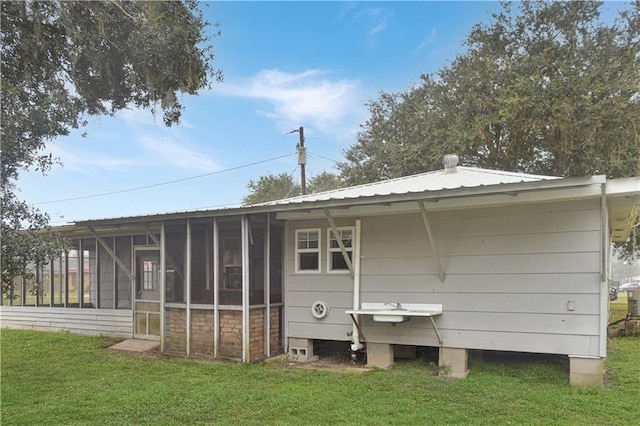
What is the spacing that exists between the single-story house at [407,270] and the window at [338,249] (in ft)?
0.07

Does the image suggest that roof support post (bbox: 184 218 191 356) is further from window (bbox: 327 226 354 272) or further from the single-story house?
window (bbox: 327 226 354 272)

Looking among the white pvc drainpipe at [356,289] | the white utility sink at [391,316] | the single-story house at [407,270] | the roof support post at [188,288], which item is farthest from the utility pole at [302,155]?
the white utility sink at [391,316]

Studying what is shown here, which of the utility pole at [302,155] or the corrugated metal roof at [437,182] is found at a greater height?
the utility pole at [302,155]

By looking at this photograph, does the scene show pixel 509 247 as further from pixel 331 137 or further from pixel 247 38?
pixel 331 137

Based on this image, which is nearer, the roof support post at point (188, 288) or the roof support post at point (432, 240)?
the roof support post at point (432, 240)

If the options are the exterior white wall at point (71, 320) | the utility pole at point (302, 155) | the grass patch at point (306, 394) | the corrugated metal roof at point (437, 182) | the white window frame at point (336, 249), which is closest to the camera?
the grass patch at point (306, 394)

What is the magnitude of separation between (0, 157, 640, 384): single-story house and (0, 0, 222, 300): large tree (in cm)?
127

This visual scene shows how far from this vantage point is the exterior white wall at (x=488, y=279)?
5.52 m

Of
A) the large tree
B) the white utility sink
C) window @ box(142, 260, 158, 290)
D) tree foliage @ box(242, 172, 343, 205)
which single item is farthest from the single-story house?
tree foliage @ box(242, 172, 343, 205)

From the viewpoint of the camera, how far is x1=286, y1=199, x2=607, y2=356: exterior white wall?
18.1ft

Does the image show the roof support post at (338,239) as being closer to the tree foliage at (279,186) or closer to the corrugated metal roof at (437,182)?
the corrugated metal roof at (437,182)

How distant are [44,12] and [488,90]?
423 inches

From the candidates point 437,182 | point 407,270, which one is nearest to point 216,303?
point 407,270

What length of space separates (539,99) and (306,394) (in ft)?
30.8
